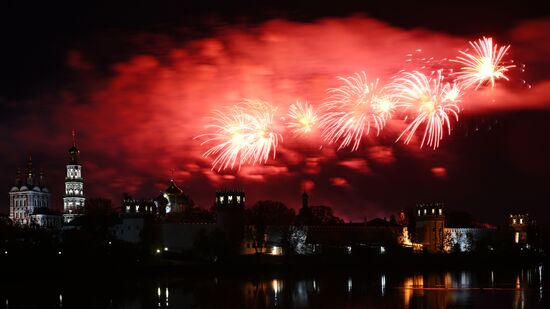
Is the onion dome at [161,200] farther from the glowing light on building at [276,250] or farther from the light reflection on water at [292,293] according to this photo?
the light reflection on water at [292,293]

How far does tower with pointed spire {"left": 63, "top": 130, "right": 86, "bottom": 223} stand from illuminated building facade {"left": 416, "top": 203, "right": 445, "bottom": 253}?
35725mm

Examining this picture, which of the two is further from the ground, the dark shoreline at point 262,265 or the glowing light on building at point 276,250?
the glowing light on building at point 276,250

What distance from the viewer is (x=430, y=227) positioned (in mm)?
93188

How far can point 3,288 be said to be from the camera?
4972 centimetres

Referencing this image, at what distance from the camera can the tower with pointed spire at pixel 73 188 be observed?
332 feet

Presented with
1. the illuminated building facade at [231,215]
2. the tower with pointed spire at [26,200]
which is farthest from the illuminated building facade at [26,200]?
the illuminated building facade at [231,215]

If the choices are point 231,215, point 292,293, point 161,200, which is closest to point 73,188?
point 161,200

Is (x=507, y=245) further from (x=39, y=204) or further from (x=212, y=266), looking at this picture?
(x=39, y=204)

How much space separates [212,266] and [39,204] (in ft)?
186

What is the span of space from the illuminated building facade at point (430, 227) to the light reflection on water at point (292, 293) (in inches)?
1165

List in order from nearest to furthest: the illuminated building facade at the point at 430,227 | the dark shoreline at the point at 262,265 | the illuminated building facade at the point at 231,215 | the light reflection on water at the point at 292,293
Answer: the light reflection on water at the point at 292,293 < the dark shoreline at the point at 262,265 < the illuminated building facade at the point at 231,215 < the illuminated building facade at the point at 430,227

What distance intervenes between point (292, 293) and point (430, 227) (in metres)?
46.8

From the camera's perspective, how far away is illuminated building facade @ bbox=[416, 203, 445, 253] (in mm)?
91500

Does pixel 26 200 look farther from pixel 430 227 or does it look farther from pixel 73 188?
pixel 430 227
